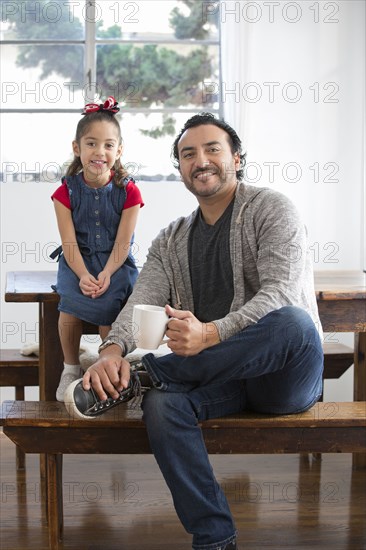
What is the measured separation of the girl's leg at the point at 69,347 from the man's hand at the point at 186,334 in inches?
25.4

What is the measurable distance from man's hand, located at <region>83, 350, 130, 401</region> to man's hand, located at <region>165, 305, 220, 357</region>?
0.54ft

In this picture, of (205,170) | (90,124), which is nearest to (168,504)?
(205,170)

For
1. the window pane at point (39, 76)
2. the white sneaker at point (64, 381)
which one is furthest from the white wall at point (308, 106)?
the white sneaker at point (64, 381)

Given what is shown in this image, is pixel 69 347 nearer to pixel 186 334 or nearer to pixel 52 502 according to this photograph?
pixel 52 502

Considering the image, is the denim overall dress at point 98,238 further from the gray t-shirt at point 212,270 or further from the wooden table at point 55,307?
the gray t-shirt at point 212,270

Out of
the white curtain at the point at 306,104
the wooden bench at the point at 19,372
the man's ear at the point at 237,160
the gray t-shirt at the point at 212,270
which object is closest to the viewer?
the gray t-shirt at the point at 212,270

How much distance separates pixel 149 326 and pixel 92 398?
0.85 feet

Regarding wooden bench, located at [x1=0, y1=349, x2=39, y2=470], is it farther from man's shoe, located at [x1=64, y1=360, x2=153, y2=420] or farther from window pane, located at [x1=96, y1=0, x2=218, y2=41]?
window pane, located at [x1=96, y1=0, x2=218, y2=41]

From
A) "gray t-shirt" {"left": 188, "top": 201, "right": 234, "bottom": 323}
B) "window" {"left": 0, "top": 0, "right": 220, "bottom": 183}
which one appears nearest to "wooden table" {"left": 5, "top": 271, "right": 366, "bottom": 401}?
"gray t-shirt" {"left": 188, "top": 201, "right": 234, "bottom": 323}

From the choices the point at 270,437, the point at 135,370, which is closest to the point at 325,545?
the point at 270,437

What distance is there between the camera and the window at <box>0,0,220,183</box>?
A: 4336mm

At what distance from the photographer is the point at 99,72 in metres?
4.39

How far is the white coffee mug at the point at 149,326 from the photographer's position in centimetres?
203

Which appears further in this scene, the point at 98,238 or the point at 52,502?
the point at 98,238
